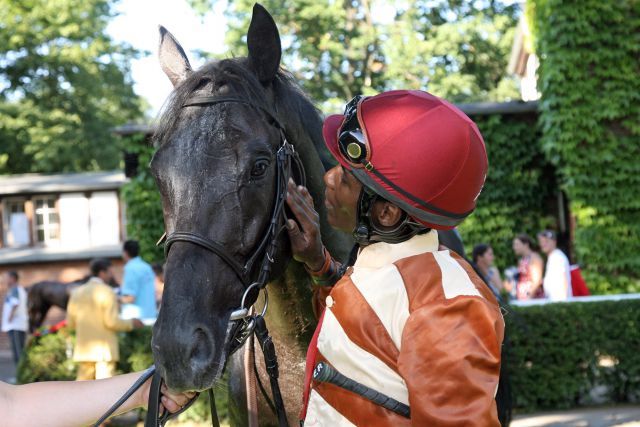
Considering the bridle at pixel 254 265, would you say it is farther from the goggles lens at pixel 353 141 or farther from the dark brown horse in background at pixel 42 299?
the dark brown horse in background at pixel 42 299

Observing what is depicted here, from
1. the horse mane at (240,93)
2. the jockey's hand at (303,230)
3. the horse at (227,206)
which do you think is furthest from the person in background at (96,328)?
the jockey's hand at (303,230)

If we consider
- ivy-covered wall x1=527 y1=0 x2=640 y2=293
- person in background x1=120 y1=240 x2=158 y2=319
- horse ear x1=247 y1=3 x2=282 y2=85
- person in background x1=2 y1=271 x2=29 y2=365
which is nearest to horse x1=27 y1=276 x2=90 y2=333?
person in background x1=2 y1=271 x2=29 y2=365

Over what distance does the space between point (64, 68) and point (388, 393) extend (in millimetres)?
33667

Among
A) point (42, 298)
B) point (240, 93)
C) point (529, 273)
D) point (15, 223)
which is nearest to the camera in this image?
point (240, 93)

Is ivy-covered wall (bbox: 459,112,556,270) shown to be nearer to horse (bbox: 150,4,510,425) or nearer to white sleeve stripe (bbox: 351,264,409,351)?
horse (bbox: 150,4,510,425)

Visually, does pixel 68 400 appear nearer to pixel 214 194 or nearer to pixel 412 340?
pixel 214 194

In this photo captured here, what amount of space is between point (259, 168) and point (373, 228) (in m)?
0.66

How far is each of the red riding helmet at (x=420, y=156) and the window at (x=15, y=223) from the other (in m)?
26.5

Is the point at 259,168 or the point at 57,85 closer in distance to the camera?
the point at 259,168

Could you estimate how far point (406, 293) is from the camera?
1.73m

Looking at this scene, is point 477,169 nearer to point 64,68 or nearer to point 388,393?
point 388,393

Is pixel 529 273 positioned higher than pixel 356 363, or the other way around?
pixel 356 363

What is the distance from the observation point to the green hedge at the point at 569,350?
8.55 meters

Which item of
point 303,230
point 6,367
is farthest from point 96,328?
point 6,367
